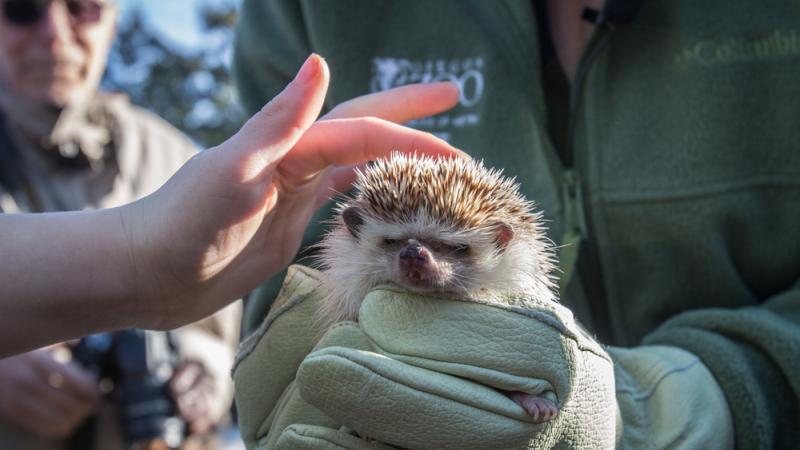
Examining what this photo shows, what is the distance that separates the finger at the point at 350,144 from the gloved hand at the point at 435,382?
11.3 inches

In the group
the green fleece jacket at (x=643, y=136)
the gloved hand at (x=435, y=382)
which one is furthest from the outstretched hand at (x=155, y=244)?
the green fleece jacket at (x=643, y=136)

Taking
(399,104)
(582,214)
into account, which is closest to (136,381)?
(399,104)

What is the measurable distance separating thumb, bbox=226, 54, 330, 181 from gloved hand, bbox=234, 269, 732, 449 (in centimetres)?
34

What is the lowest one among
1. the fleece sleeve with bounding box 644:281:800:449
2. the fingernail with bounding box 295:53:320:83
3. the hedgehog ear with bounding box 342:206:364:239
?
the fleece sleeve with bounding box 644:281:800:449

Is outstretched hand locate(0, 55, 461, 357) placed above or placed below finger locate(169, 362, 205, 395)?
above

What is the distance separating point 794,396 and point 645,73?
1.00 metres

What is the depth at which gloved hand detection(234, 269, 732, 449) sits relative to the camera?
144 centimetres

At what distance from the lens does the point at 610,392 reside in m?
1.61

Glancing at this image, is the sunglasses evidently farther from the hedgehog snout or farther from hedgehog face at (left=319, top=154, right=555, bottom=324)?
the hedgehog snout

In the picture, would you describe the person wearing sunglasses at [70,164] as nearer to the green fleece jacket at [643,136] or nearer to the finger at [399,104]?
the green fleece jacket at [643,136]

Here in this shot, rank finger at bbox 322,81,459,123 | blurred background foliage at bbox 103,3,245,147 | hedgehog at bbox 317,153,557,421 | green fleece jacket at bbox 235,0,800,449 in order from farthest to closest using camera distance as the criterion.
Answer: blurred background foliage at bbox 103,3,245,147, green fleece jacket at bbox 235,0,800,449, finger at bbox 322,81,459,123, hedgehog at bbox 317,153,557,421

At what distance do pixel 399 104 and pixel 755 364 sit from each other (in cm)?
114

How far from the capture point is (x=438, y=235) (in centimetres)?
189

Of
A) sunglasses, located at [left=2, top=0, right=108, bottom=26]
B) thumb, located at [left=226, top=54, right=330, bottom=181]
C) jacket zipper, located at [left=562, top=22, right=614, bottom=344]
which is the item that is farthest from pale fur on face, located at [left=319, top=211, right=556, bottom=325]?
sunglasses, located at [left=2, top=0, right=108, bottom=26]
